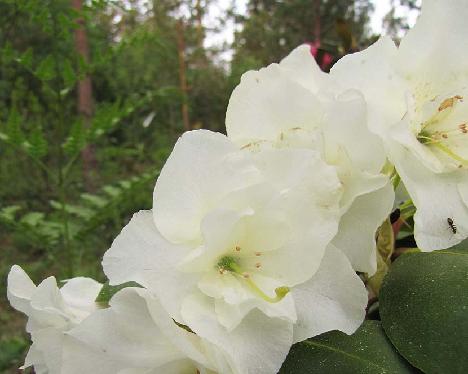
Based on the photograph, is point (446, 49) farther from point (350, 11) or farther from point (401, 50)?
point (350, 11)

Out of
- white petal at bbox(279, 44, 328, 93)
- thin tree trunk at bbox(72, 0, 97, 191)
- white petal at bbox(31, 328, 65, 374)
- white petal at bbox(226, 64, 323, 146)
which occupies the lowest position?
thin tree trunk at bbox(72, 0, 97, 191)

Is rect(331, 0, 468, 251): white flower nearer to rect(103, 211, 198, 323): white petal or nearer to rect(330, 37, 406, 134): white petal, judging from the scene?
rect(330, 37, 406, 134): white petal

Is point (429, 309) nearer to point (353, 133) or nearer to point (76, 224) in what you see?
point (353, 133)

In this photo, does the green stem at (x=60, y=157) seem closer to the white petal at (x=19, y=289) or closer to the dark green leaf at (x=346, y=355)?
the white petal at (x=19, y=289)

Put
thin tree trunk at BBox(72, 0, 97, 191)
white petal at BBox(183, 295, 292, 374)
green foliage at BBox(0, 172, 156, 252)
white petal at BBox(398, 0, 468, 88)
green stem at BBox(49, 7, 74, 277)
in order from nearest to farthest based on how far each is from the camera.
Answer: white petal at BBox(183, 295, 292, 374), white petal at BBox(398, 0, 468, 88), green stem at BBox(49, 7, 74, 277), green foliage at BBox(0, 172, 156, 252), thin tree trunk at BBox(72, 0, 97, 191)

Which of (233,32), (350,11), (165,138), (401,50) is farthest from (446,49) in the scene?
(233,32)

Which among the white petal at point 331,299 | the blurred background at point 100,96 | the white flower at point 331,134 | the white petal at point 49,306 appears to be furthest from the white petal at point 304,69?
the blurred background at point 100,96

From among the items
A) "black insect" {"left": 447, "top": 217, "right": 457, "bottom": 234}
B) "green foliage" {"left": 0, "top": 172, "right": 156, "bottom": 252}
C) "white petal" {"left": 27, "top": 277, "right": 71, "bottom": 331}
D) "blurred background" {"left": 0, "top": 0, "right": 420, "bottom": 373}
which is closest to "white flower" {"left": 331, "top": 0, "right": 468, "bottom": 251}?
"black insect" {"left": 447, "top": 217, "right": 457, "bottom": 234}
